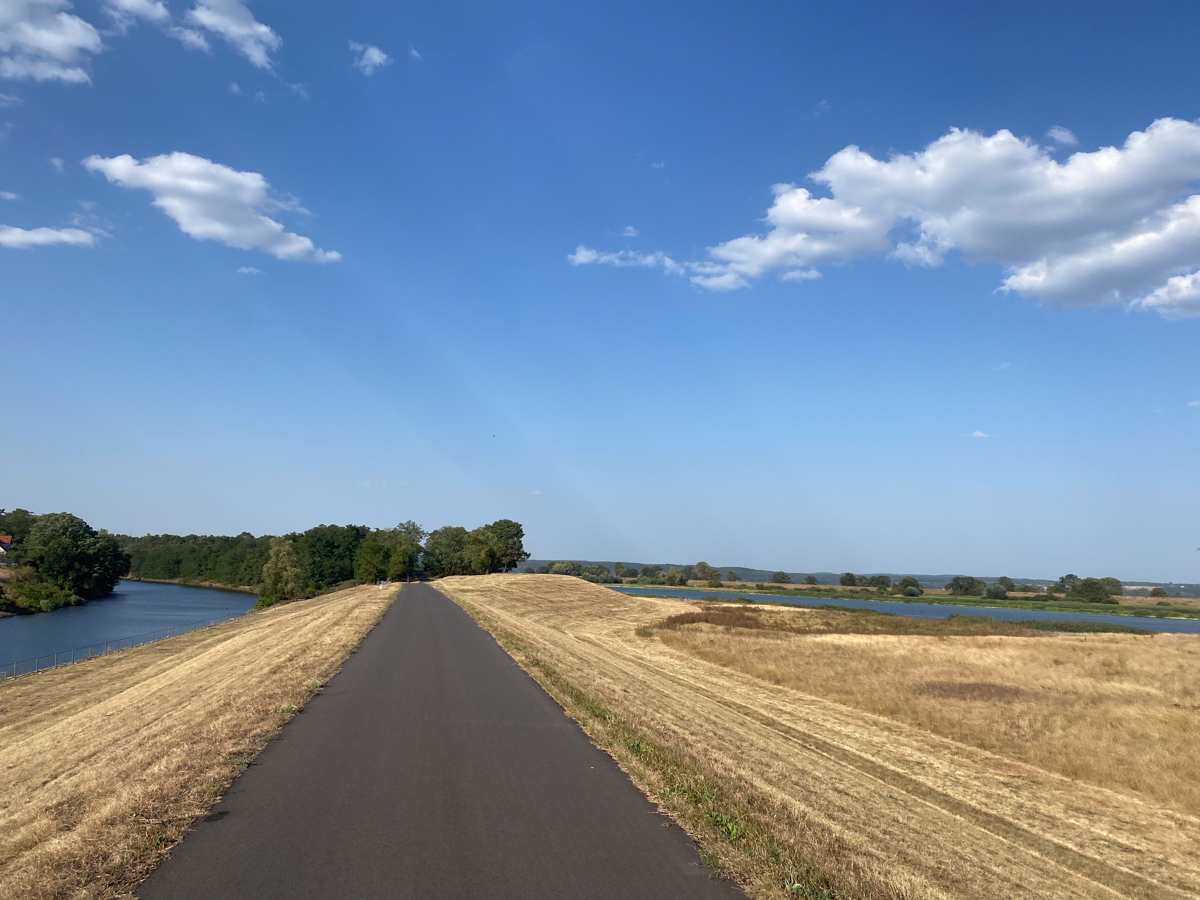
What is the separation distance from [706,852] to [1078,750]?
1375 centimetres

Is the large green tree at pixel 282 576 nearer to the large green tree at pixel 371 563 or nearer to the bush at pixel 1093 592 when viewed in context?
the large green tree at pixel 371 563

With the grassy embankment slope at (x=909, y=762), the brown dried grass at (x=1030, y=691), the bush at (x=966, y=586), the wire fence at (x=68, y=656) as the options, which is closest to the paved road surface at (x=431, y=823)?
the grassy embankment slope at (x=909, y=762)

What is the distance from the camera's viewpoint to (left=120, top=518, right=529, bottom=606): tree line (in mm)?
126625

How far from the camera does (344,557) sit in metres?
140

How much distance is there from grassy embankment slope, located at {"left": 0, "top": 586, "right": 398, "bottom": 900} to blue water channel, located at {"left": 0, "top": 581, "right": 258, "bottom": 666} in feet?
86.9

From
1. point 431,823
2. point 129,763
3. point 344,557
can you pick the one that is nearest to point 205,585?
point 344,557

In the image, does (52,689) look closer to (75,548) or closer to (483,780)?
(483,780)

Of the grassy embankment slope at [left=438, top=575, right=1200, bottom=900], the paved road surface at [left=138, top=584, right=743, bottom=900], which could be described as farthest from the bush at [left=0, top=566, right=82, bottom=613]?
the paved road surface at [left=138, top=584, right=743, bottom=900]

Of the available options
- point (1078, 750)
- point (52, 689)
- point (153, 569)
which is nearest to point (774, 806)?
point (1078, 750)

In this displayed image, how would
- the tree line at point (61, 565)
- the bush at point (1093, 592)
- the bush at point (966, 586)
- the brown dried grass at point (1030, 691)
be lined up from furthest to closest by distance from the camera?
the bush at point (966, 586)
the bush at point (1093, 592)
the tree line at point (61, 565)
the brown dried grass at point (1030, 691)

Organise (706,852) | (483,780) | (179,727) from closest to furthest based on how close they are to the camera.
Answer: (706,852), (483,780), (179,727)

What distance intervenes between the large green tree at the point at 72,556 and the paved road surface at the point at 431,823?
312 ft

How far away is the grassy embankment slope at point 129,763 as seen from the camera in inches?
233

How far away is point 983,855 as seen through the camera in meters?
9.36
